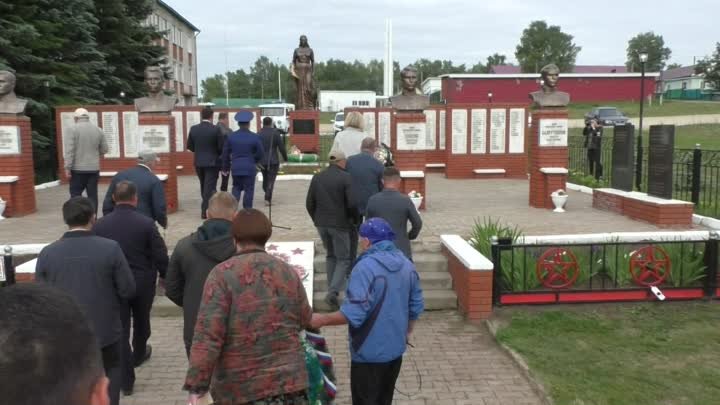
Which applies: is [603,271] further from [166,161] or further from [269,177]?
[166,161]

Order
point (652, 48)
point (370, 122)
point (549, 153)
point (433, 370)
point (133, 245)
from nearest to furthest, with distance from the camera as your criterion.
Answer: point (133, 245) < point (433, 370) < point (549, 153) < point (370, 122) < point (652, 48)

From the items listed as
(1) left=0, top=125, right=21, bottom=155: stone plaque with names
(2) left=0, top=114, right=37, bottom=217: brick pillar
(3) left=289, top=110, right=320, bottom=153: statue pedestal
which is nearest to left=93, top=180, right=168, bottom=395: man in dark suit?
(2) left=0, top=114, right=37, bottom=217: brick pillar

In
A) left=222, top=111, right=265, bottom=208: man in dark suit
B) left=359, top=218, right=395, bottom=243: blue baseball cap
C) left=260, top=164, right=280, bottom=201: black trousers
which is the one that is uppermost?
left=222, top=111, right=265, bottom=208: man in dark suit

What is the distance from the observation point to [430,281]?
768 cm

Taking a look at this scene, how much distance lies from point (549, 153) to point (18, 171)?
9277 mm

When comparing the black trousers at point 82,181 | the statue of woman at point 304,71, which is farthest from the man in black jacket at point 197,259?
the statue of woman at point 304,71

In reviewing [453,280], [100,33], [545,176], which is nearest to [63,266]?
[453,280]

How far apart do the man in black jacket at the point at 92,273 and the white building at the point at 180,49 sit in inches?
1803

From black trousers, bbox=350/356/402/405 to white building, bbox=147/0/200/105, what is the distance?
46.7 m

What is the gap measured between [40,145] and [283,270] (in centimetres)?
1573

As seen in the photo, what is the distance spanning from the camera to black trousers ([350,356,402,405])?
3922mm

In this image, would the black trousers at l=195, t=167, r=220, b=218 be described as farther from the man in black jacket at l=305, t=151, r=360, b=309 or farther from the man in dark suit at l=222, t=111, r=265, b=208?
the man in black jacket at l=305, t=151, r=360, b=309

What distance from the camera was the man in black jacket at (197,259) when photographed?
3840mm

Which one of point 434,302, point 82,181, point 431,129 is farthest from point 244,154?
point 431,129
